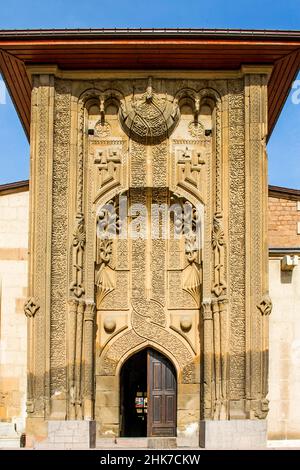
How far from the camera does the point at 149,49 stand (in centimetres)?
1925

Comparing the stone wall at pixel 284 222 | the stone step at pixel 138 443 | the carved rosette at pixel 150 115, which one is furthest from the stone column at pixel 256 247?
the stone wall at pixel 284 222

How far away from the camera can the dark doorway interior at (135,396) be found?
2206 cm

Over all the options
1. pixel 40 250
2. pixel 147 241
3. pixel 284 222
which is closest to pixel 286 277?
pixel 284 222

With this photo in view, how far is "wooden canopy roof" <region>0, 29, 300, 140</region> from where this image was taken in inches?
749

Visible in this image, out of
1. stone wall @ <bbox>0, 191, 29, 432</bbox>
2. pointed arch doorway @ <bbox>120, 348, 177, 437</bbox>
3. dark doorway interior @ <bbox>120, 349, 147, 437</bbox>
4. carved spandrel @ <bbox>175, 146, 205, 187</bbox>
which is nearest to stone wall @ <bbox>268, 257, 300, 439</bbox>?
pointed arch doorway @ <bbox>120, 348, 177, 437</bbox>

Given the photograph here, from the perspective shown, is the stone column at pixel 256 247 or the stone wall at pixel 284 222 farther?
the stone wall at pixel 284 222

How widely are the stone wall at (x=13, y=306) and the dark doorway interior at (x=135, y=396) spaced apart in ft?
8.51

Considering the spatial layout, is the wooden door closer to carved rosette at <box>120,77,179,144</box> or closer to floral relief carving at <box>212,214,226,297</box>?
floral relief carving at <box>212,214,226,297</box>

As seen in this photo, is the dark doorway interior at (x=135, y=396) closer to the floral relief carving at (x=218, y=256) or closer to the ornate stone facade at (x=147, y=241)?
the ornate stone facade at (x=147, y=241)

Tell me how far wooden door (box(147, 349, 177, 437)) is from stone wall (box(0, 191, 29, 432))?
452 centimetres

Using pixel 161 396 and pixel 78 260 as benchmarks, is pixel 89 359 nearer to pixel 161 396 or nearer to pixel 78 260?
pixel 161 396

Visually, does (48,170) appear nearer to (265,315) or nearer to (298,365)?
(265,315)

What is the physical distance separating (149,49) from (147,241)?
394cm

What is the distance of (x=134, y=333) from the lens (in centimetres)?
1967
